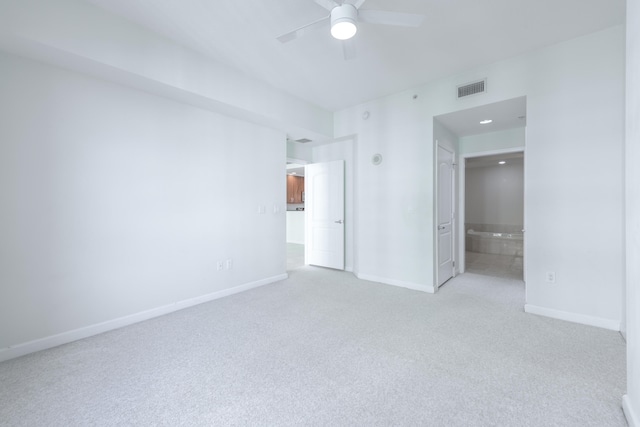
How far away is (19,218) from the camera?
2.24 metres

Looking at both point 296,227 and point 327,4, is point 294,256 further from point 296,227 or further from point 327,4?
point 327,4

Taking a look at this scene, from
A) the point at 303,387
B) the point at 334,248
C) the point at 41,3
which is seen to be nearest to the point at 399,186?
the point at 334,248

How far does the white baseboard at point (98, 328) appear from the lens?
2.22 m

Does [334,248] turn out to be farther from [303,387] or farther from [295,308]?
[303,387]

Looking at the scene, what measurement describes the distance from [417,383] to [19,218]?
3295 millimetres

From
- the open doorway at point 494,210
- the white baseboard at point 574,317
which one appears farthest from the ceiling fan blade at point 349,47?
the open doorway at point 494,210

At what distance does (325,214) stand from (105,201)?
3.44 m

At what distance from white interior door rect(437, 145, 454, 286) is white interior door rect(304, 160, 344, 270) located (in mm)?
1667

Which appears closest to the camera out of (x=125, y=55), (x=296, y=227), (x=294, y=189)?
(x=125, y=55)

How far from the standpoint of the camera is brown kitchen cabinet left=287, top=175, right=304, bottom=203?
369 inches

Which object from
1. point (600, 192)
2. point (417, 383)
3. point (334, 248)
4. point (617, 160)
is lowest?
point (417, 383)

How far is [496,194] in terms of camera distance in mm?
7441

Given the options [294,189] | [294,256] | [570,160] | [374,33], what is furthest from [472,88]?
[294,189]

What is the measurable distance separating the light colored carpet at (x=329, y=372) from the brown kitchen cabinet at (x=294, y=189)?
646cm
